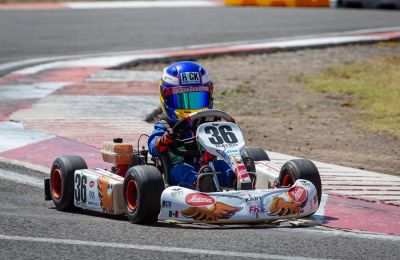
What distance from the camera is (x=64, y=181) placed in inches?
325

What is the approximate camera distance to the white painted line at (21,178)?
9172mm

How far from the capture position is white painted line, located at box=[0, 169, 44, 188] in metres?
9.17

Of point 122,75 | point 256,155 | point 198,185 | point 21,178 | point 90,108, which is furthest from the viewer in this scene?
point 122,75

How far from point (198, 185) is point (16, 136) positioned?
3709mm

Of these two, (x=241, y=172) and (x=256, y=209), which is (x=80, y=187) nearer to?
(x=241, y=172)

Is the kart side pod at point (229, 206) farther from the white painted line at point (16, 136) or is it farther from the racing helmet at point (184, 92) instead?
the white painted line at point (16, 136)

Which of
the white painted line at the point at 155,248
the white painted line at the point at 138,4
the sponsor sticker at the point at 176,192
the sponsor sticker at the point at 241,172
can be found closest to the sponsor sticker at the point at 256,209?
the sponsor sticker at the point at 241,172

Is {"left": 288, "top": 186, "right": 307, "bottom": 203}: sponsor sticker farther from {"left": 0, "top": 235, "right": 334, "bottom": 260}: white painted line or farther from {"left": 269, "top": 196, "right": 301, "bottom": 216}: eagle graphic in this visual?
{"left": 0, "top": 235, "right": 334, "bottom": 260}: white painted line

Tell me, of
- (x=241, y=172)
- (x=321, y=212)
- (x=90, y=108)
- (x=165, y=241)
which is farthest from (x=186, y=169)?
(x=90, y=108)

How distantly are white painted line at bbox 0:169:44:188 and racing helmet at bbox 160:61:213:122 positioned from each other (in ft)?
4.92

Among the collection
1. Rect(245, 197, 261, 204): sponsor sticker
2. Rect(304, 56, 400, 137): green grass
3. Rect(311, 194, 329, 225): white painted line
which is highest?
Rect(245, 197, 261, 204): sponsor sticker

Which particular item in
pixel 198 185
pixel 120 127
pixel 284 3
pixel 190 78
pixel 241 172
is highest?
pixel 190 78

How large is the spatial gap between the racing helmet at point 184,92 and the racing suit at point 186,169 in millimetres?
178

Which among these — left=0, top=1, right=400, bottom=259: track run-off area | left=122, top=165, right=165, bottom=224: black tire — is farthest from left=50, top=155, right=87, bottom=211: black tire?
left=122, top=165, right=165, bottom=224: black tire
